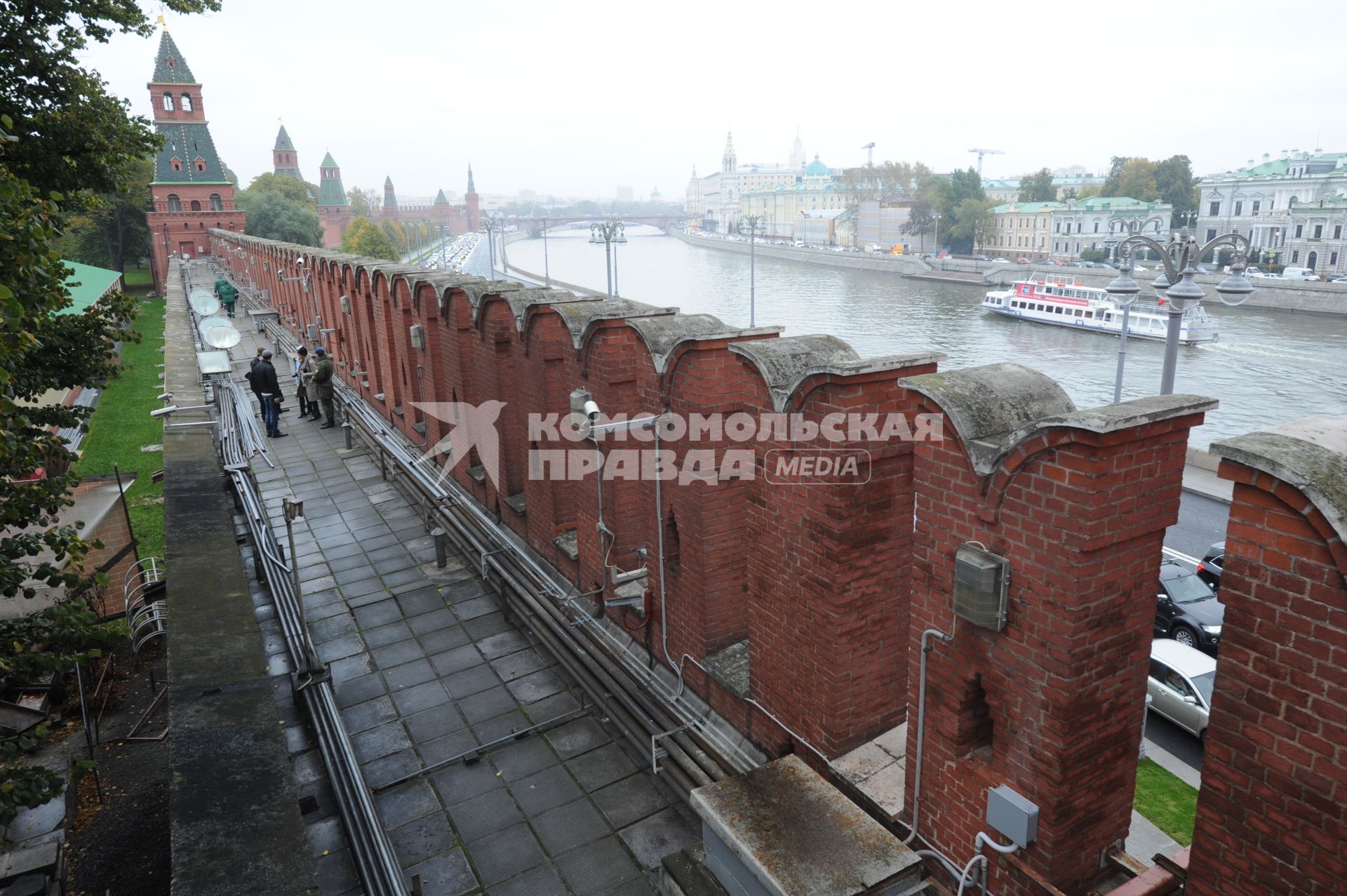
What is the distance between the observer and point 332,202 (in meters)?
115

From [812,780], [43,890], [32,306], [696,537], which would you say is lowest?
[43,890]

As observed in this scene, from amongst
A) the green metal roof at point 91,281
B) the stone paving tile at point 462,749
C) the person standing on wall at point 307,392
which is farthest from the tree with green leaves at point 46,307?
the green metal roof at point 91,281

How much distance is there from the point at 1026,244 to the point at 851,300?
35521 millimetres

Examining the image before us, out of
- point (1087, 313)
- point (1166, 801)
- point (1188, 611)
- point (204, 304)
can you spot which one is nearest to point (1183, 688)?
point (1166, 801)

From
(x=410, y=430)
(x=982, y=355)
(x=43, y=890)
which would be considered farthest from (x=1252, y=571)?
(x=982, y=355)

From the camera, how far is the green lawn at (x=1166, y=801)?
26.3 feet

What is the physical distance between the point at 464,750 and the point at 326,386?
37.6 ft

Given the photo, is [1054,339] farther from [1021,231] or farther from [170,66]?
[170,66]

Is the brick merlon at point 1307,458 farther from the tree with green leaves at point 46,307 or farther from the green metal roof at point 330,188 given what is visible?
the green metal roof at point 330,188

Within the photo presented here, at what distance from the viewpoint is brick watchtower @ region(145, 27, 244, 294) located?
60219 mm

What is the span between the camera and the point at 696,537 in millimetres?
5969

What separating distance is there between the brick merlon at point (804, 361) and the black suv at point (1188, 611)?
10.0 m

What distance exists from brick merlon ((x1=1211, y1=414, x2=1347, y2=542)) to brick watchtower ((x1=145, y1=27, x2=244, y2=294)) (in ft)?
223

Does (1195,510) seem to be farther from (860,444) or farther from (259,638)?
(259,638)
